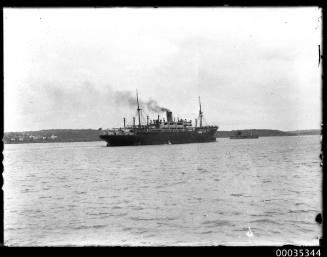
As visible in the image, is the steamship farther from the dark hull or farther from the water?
the water

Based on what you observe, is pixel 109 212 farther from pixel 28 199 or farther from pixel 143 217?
pixel 28 199

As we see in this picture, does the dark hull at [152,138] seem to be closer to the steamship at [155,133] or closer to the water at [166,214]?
the steamship at [155,133]

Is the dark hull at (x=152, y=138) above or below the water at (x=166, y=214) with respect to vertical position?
above

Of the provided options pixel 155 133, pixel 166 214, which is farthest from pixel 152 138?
pixel 166 214

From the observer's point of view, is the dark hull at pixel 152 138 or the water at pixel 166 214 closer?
the water at pixel 166 214

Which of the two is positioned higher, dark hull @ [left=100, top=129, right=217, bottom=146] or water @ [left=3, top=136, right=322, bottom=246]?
dark hull @ [left=100, top=129, right=217, bottom=146]

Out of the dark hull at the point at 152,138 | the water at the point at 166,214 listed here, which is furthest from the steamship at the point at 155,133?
the water at the point at 166,214

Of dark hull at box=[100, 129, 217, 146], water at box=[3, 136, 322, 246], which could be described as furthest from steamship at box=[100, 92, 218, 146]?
water at box=[3, 136, 322, 246]

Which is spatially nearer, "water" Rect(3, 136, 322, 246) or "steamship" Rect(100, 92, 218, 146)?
"water" Rect(3, 136, 322, 246)

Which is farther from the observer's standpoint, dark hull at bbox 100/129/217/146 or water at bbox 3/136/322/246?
dark hull at bbox 100/129/217/146

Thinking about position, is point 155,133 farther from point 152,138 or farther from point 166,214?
point 166,214

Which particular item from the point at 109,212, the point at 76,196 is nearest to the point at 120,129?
the point at 76,196
